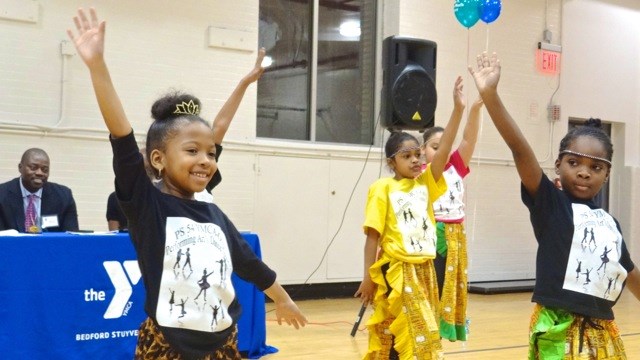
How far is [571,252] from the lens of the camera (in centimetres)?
261

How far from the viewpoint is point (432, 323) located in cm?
418

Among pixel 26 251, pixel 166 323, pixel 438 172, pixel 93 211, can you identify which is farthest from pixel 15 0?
pixel 166 323

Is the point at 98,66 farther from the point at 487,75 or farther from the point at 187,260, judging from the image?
the point at 487,75

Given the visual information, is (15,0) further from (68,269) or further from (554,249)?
(554,249)

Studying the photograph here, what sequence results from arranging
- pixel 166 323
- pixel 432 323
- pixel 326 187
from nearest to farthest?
pixel 166 323
pixel 432 323
pixel 326 187

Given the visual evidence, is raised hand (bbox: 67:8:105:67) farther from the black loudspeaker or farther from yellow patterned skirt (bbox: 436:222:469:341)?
the black loudspeaker

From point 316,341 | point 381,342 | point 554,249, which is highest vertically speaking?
point 554,249

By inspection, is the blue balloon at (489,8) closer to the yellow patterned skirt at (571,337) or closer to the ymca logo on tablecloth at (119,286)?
the ymca logo on tablecloth at (119,286)

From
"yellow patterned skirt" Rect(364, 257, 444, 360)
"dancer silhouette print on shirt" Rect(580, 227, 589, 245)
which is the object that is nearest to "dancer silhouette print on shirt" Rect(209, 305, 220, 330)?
"dancer silhouette print on shirt" Rect(580, 227, 589, 245)

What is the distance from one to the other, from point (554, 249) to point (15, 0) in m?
5.79

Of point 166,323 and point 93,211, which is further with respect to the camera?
point 93,211

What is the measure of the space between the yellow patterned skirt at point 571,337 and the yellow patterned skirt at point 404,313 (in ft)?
4.95

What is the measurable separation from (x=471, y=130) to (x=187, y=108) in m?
2.72

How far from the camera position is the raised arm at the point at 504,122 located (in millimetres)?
2516
